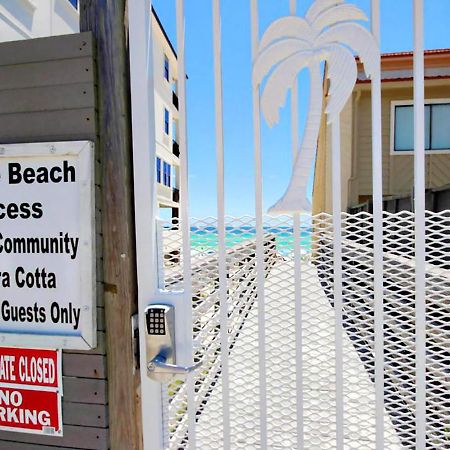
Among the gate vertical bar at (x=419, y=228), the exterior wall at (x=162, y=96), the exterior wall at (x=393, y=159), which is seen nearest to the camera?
the gate vertical bar at (x=419, y=228)

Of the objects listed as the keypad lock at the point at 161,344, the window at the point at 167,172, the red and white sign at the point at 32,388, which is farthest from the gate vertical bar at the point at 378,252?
the window at the point at 167,172

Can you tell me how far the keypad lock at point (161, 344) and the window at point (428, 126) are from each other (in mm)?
5199

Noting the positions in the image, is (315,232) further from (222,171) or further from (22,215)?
(22,215)

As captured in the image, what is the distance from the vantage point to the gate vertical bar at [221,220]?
4.09 feet

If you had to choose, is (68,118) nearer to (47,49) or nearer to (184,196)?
(47,49)

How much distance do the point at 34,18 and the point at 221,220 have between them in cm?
564

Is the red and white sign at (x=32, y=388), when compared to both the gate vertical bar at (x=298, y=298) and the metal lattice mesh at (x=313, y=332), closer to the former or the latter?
the metal lattice mesh at (x=313, y=332)

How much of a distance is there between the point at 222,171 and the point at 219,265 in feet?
1.10

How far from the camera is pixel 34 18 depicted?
5.15 m

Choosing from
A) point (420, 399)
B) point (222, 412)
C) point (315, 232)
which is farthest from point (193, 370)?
point (420, 399)

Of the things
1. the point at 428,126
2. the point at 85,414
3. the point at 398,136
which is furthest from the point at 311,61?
the point at 428,126

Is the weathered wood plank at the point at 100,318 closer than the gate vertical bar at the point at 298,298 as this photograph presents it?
No

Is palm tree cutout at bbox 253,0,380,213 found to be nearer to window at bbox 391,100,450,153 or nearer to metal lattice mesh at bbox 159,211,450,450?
metal lattice mesh at bbox 159,211,450,450

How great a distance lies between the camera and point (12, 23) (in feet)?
15.1
